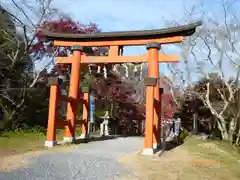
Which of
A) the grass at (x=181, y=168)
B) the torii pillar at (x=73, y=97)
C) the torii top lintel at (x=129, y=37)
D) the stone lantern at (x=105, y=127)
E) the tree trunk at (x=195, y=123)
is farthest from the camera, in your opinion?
the tree trunk at (x=195, y=123)

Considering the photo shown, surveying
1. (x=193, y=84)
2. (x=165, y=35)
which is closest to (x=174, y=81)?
(x=193, y=84)

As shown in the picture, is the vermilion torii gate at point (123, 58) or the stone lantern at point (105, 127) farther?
the stone lantern at point (105, 127)

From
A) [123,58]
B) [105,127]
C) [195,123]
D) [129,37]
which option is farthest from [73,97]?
[195,123]

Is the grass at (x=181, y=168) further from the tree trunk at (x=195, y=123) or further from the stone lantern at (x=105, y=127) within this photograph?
Result: the tree trunk at (x=195, y=123)

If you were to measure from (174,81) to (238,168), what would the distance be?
618 inches

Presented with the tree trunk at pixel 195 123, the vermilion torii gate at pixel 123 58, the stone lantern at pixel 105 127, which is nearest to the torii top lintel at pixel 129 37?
the vermilion torii gate at pixel 123 58

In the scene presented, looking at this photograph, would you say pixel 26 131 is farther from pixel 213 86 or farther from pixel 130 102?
pixel 213 86

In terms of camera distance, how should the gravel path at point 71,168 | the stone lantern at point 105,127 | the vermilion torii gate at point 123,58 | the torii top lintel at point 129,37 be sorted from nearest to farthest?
the gravel path at point 71,168, the vermilion torii gate at point 123,58, the torii top lintel at point 129,37, the stone lantern at point 105,127

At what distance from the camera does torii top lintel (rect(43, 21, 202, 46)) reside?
10.5 m

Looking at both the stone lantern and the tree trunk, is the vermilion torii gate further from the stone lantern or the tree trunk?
the tree trunk

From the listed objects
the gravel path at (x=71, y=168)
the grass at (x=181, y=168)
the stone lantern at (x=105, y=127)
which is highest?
the stone lantern at (x=105, y=127)

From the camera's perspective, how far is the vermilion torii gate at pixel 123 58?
10.1 meters

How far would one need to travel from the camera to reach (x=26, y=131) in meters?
14.8

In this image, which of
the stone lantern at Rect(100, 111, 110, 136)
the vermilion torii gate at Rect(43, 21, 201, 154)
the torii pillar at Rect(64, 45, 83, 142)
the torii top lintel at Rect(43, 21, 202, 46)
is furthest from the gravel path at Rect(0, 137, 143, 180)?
the stone lantern at Rect(100, 111, 110, 136)
